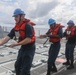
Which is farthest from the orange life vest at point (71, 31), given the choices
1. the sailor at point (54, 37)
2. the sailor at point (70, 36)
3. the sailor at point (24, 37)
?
the sailor at point (24, 37)

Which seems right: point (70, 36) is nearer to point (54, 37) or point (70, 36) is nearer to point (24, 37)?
point (54, 37)

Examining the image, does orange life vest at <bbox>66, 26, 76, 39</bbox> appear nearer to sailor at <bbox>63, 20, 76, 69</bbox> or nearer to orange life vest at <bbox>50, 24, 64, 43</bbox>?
sailor at <bbox>63, 20, 76, 69</bbox>

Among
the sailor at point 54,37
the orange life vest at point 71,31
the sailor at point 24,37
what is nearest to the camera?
the sailor at point 24,37

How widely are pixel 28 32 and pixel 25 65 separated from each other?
777 mm

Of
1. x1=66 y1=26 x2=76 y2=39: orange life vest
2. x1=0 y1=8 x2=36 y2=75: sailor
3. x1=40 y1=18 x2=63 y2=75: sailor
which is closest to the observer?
x1=0 y1=8 x2=36 y2=75: sailor

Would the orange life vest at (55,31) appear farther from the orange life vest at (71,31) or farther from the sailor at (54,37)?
the orange life vest at (71,31)

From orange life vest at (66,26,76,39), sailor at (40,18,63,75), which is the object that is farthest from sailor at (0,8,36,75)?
orange life vest at (66,26,76,39)

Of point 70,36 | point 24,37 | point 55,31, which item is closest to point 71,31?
point 70,36

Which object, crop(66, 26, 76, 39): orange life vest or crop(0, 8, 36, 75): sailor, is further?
crop(66, 26, 76, 39): orange life vest

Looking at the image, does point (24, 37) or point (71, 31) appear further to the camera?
point (71, 31)

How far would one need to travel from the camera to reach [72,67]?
24.0ft

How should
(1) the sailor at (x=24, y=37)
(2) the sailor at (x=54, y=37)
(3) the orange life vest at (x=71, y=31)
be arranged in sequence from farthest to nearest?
(3) the orange life vest at (x=71, y=31) → (2) the sailor at (x=54, y=37) → (1) the sailor at (x=24, y=37)

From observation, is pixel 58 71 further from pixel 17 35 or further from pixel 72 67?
pixel 17 35

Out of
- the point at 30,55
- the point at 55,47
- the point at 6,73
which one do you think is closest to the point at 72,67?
the point at 55,47
